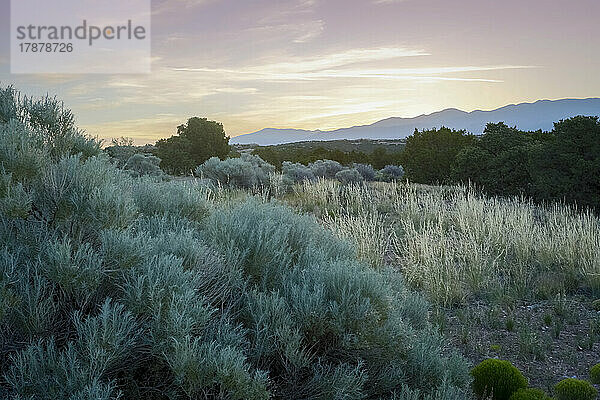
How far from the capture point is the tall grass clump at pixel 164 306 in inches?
88.2

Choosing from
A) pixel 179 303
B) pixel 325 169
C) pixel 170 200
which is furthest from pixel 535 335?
pixel 325 169

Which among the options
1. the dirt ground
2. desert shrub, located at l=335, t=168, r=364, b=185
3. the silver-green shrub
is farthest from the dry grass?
the silver-green shrub

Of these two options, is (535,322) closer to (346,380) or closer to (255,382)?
(346,380)

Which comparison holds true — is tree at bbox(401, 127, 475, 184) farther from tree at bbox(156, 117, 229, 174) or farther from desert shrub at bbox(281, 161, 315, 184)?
tree at bbox(156, 117, 229, 174)

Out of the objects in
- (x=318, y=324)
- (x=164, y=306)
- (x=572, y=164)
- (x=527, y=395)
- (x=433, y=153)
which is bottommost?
(x=527, y=395)

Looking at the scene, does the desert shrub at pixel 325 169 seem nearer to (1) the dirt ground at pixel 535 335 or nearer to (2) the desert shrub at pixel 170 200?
(1) the dirt ground at pixel 535 335

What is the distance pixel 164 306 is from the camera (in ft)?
7.75

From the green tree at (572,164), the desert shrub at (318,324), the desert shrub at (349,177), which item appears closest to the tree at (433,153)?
the desert shrub at (349,177)

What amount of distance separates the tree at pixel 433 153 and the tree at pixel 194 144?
10590 millimetres

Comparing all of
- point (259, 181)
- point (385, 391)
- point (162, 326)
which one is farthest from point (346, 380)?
point (259, 181)

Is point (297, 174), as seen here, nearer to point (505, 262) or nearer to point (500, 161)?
point (500, 161)

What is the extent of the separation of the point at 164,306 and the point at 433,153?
22389mm

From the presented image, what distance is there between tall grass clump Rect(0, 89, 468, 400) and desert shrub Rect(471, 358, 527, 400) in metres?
0.38

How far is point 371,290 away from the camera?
9.43 ft
